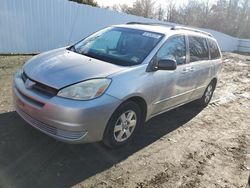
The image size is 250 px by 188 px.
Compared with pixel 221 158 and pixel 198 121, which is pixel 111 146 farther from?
pixel 198 121

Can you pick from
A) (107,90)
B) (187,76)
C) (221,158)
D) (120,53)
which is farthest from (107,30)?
(221,158)

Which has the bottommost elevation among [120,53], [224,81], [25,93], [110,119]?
[224,81]

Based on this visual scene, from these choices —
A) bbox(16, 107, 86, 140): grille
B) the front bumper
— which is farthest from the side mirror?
bbox(16, 107, 86, 140): grille

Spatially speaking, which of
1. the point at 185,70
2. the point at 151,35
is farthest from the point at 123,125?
the point at 185,70

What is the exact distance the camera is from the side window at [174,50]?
4773mm

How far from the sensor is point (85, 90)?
3.66m

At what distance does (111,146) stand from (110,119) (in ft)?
1.62

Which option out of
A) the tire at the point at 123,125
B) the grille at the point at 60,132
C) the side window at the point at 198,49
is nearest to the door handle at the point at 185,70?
the side window at the point at 198,49

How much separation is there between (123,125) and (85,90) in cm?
89

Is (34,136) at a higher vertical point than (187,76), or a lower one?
lower

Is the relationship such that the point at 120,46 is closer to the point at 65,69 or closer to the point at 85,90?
the point at 65,69

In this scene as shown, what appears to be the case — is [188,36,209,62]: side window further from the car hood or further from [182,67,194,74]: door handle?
the car hood

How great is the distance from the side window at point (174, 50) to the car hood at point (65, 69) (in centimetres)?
96

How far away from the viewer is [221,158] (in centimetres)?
461
